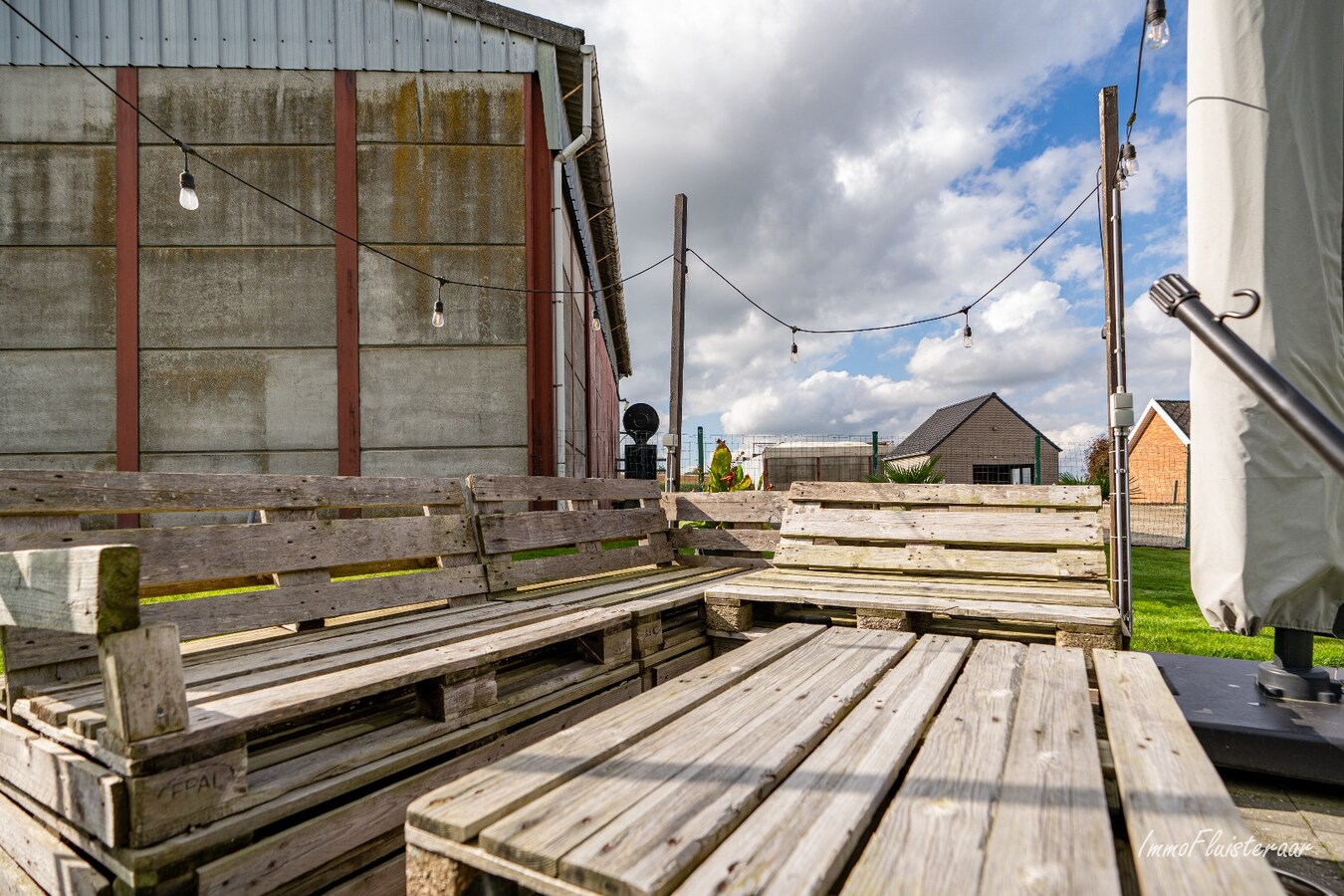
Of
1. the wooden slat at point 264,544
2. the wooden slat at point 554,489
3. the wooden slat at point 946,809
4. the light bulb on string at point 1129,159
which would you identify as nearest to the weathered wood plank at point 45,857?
the wooden slat at point 264,544

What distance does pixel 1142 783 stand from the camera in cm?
143

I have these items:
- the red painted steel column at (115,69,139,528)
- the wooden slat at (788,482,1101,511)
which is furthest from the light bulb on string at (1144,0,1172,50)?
the red painted steel column at (115,69,139,528)

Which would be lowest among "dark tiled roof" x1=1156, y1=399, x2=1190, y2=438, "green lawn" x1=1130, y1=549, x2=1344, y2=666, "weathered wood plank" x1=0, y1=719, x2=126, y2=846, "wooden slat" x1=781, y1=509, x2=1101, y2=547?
"green lawn" x1=1130, y1=549, x2=1344, y2=666

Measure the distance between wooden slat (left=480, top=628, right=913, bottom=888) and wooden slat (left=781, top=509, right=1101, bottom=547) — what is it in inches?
85.0

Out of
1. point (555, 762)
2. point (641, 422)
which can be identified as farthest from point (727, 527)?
point (641, 422)

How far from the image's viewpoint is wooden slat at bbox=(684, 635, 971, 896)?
1.09 metres

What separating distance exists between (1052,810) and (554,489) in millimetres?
3402

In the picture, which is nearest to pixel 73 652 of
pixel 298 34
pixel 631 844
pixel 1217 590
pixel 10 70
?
pixel 631 844

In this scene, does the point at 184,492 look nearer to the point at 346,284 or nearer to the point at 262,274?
the point at 346,284

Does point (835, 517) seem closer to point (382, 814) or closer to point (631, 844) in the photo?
point (382, 814)

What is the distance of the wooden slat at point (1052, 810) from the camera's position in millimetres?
1103

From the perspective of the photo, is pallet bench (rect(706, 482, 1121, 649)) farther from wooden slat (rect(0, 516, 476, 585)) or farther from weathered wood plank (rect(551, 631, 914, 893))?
wooden slat (rect(0, 516, 476, 585))

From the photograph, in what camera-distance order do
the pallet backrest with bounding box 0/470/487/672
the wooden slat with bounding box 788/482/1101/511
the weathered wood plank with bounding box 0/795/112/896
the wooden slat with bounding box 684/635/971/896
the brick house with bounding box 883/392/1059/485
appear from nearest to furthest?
the wooden slat with bounding box 684/635/971/896, the weathered wood plank with bounding box 0/795/112/896, the pallet backrest with bounding box 0/470/487/672, the wooden slat with bounding box 788/482/1101/511, the brick house with bounding box 883/392/1059/485

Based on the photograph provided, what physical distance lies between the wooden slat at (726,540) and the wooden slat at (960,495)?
563mm
